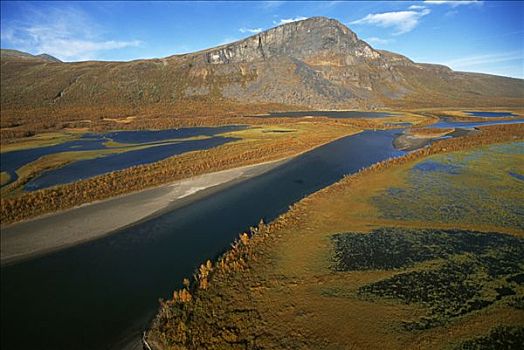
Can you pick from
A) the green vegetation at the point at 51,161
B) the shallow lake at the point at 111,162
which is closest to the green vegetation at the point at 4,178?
the green vegetation at the point at 51,161

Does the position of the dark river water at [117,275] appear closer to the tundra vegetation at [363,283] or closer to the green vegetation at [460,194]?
the tundra vegetation at [363,283]

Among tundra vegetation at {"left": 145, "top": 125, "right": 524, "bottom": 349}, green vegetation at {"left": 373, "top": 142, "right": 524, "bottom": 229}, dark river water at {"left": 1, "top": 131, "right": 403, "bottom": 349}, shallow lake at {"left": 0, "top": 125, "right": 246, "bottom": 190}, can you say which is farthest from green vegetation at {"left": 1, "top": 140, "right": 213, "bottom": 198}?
green vegetation at {"left": 373, "top": 142, "right": 524, "bottom": 229}

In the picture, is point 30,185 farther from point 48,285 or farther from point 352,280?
point 352,280

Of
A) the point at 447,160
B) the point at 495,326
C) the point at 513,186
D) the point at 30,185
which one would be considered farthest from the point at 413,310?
the point at 447,160

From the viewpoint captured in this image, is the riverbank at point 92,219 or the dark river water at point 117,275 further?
the riverbank at point 92,219

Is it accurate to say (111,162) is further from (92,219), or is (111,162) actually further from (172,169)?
(92,219)

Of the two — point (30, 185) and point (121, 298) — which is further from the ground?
point (30, 185)
